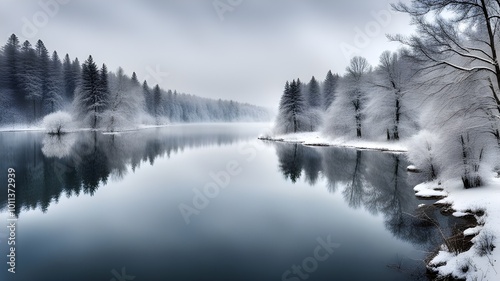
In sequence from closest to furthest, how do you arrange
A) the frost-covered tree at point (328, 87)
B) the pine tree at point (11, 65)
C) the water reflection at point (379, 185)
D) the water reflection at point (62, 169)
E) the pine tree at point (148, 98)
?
the water reflection at point (379, 185)
the water reflection at point (62, 169)
the frost-covered tree at point (328, 87)
the pine tree at point (11, 65)
the pine tree at point (148, 98)

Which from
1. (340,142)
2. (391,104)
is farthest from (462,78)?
(340,142)

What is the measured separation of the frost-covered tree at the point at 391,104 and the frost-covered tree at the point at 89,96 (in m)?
51.2

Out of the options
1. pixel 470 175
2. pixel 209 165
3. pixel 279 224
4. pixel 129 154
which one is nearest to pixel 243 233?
pixel 279 224

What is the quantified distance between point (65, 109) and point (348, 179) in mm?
76215

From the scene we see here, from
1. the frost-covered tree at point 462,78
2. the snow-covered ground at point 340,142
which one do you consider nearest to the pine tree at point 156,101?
→ the snow-covered ground at point 340,142

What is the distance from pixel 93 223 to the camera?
38.9ft

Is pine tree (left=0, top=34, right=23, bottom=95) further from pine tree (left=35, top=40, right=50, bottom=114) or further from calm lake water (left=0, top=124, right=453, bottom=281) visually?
calm lake water (left=0, top=124, right=453, bottom=281)

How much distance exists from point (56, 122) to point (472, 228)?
60749mm

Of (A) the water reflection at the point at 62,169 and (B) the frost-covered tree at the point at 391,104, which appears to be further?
(B) the frost-covered tree at the point at 391,104

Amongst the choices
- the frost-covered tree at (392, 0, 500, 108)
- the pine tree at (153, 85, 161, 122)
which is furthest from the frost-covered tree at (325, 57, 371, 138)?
the pine tree at (153, 85, 161, 122)

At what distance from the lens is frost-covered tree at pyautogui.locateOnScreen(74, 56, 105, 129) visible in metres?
58.0

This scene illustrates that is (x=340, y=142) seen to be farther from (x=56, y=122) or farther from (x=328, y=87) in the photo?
(x=56, y=122)

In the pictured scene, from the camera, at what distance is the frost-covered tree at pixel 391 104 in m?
37.6

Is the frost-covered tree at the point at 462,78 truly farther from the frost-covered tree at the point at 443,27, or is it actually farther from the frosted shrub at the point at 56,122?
the frosted shrub at the point at 56,122
